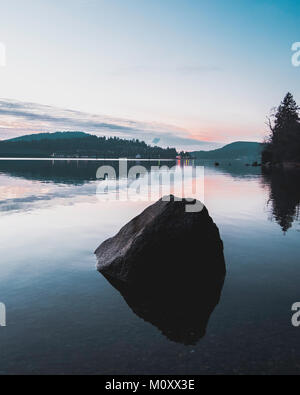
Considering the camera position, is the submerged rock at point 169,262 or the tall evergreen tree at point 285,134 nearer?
the submerged rock at point 169,262

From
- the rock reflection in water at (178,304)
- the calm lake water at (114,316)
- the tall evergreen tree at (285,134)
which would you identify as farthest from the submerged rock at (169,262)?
the tall evergreen tree at (285,134)

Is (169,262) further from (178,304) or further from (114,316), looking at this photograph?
(114,316)

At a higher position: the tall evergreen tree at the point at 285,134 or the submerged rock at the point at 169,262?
the tall evergreen tree at the point at 285,134

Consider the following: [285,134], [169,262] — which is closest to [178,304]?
[169,262]

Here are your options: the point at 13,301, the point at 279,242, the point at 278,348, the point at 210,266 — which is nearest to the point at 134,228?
the point at 210,266

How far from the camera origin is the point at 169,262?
9.03 metres

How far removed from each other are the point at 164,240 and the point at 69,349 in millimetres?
4090

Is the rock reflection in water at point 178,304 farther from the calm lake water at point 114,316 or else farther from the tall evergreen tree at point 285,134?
the tall evergreen tree at point 285,134

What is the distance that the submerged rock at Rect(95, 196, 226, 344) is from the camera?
26.4ft

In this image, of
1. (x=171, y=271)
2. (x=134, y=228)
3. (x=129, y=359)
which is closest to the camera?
(x=129, y=359)

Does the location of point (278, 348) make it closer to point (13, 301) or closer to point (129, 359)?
point (129, 359)

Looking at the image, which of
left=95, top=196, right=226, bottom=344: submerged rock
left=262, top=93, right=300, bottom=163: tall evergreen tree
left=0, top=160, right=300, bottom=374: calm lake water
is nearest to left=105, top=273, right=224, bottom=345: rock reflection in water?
left=95, top=196, right=226, bottom=344: submerged rock

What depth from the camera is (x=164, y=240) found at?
9.05m

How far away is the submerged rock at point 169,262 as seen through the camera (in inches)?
317
